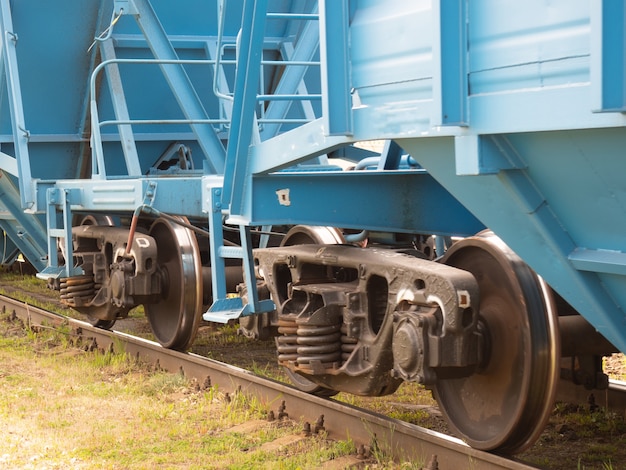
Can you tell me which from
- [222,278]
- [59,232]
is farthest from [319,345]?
[59,232]

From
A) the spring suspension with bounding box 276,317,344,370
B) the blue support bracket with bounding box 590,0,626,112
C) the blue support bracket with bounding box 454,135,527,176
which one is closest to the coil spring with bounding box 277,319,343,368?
the spring suspension with bounding box 276,317,344,370

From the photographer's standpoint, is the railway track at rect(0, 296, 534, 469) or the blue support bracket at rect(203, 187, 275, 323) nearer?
the railway track at rect(0, 296, 534, 469)

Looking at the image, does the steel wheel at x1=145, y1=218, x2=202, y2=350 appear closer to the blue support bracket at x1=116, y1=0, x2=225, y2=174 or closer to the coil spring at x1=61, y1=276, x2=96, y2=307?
the coil spring at x1=61, y1=276, x2=96, y2=307

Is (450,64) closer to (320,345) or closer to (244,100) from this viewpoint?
(244,100)

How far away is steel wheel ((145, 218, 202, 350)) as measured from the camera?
7.43m

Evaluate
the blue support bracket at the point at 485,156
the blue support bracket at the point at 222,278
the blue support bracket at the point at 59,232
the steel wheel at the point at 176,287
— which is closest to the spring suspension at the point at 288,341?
the blue support bracket at the point at 222,278

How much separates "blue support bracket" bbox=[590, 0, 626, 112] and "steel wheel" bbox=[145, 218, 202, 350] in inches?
191

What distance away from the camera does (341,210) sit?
5402 mm

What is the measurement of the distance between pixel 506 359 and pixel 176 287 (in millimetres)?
3637

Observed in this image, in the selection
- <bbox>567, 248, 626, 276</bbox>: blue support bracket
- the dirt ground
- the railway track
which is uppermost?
<bbox>567, 248, 626, 276</bbox>: blue support bracket

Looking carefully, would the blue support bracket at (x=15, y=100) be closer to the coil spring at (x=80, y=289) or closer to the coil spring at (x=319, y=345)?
the coil spring at (x=80, y=289)

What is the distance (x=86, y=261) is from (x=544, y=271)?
17.7 ft

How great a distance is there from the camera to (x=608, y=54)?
A: 2.90m

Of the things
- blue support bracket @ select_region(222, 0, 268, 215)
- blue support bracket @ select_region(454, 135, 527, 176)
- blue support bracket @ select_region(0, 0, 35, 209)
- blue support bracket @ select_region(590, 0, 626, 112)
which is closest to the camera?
blue support bracket @ select_region(590, 0, 626, 112)
